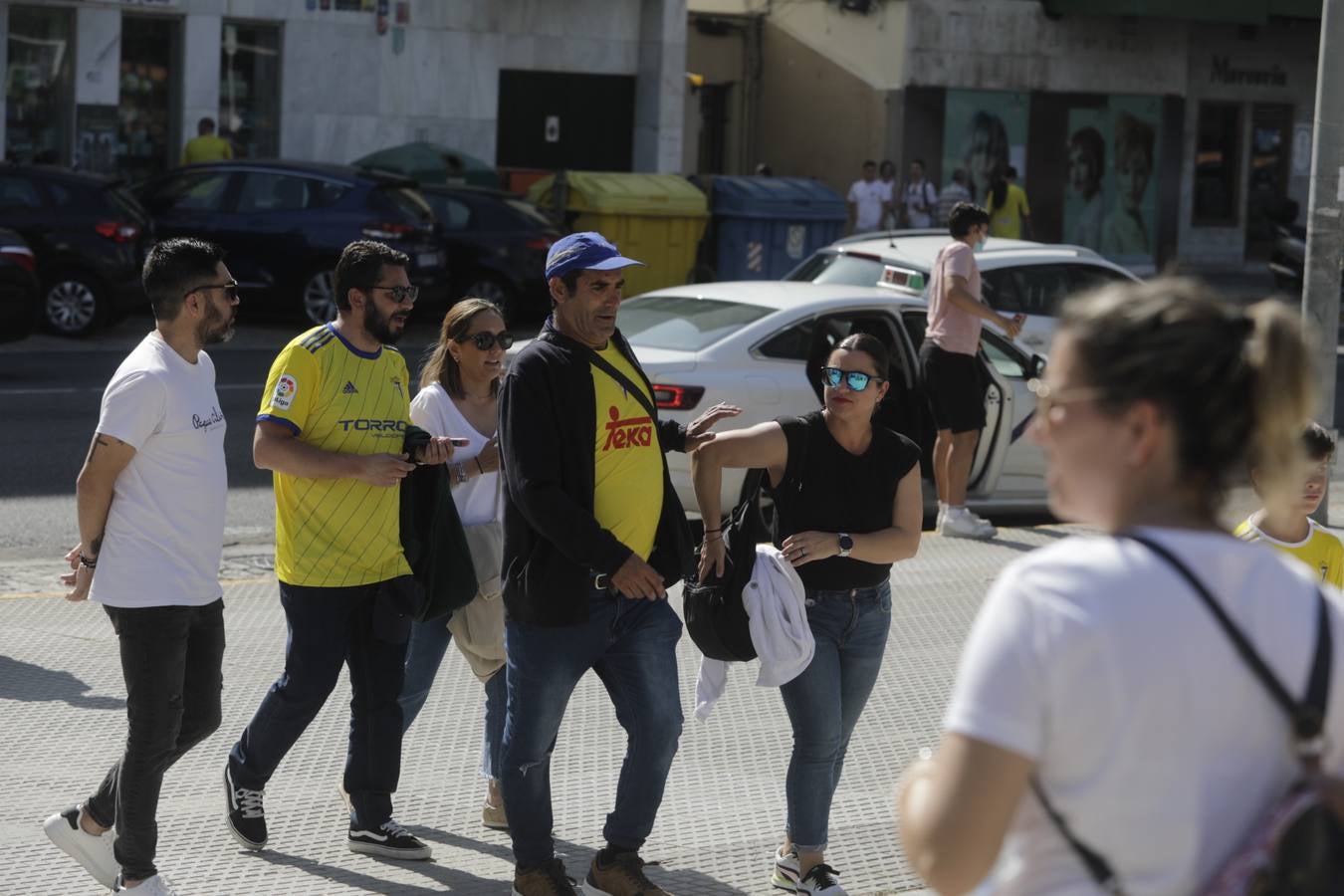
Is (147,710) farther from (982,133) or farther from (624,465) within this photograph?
(982,133)

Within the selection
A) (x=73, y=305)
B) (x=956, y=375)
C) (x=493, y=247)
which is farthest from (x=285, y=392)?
(x=493, y=247)

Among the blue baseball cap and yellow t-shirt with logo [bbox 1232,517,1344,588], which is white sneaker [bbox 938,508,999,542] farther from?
the blue baseball cap

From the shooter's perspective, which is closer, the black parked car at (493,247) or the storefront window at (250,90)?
the black parked car at (493,247)

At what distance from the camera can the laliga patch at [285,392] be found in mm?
4965

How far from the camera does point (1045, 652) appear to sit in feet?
6.61

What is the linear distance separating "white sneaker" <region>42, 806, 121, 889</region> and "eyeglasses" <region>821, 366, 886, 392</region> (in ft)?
7.08

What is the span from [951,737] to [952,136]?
28512mm

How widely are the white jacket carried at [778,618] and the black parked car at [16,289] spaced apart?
38.8 ft

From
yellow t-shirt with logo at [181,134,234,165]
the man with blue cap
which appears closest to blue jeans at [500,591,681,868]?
the man with blue cap

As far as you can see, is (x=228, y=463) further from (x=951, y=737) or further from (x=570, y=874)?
(x=951, y=737)

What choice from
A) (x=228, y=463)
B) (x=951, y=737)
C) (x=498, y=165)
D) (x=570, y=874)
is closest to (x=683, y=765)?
(x=570, y=874)

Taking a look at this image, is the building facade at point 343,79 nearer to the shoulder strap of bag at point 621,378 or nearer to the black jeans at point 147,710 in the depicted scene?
the black jeans at point 147,710

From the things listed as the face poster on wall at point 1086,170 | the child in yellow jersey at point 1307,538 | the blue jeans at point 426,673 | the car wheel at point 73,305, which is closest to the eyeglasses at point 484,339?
the blue jeans at point 426,673

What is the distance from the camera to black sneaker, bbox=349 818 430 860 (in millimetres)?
5105
